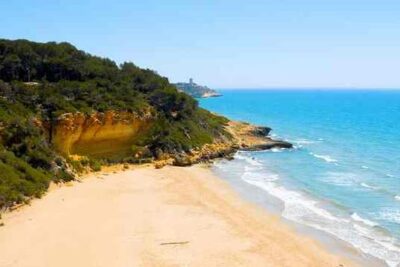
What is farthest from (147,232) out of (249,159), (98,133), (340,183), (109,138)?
(249,159)

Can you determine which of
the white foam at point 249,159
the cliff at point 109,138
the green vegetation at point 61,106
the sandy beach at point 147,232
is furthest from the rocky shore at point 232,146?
the sandy beach at point 147,232

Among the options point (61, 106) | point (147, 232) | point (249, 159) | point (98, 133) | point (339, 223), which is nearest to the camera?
point (147, 232)

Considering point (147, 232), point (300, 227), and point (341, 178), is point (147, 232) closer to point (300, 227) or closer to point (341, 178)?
point (300, 227)

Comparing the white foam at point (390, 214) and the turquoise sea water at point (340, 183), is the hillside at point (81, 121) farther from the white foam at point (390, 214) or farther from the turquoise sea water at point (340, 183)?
the white foam at point (390, 214)

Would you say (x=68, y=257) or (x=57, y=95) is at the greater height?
(x=57, y=95)

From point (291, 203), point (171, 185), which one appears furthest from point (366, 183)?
point (171, 185)

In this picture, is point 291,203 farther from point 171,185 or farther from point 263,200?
point 171,185

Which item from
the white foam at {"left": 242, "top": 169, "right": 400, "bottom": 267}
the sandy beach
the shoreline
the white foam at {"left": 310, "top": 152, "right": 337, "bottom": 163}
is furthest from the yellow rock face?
the white foam at {"left": 310, "top": 152, "right": 337, "bottom": 163}
